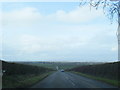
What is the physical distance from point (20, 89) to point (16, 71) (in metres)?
17.2

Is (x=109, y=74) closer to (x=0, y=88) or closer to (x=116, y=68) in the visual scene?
(x=116, y=68)

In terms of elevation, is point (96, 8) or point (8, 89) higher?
point (96, 8)

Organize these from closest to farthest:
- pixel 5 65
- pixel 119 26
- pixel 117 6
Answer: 1. pixel 117 6
2. pixel 119 26
3. pixel 5 65

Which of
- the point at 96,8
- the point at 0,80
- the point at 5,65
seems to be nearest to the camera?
the point at 96,8

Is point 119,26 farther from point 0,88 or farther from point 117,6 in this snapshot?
point 0,88

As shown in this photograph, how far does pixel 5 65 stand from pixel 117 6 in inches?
756

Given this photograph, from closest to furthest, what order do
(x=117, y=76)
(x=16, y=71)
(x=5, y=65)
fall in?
1. (x=5, y=65)
2. (x=16, y=71)
3. (x=117, y=76)

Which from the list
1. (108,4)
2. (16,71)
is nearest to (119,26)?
(108,4)

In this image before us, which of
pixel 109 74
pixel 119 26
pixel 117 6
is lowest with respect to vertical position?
pixel 109 74

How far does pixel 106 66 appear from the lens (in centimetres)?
4728

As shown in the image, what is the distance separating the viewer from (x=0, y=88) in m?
18.5

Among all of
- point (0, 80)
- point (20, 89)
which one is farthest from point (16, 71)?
point (20, 89)

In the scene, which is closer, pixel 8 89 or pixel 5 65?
pixel 8 89

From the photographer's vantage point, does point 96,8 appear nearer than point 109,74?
Yes
